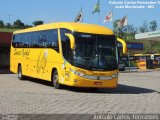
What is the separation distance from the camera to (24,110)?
12469mm

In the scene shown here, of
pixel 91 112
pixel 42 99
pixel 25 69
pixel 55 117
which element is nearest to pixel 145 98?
pixel 42 99

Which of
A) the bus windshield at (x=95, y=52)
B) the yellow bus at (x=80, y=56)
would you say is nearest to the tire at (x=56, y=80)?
the yellow bus at (x=80, y=56)

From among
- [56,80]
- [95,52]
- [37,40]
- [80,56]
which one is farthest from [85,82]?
[37,40]

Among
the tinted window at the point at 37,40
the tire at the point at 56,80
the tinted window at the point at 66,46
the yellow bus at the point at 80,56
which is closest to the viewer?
the yellow bus at the point at 80,56

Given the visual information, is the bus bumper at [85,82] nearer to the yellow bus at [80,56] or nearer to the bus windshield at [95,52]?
the yellow bus at [80,56]

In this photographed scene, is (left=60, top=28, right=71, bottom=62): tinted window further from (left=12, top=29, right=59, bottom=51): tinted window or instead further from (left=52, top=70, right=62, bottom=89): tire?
(left=52, top=70, right=62, bottom=89): tire

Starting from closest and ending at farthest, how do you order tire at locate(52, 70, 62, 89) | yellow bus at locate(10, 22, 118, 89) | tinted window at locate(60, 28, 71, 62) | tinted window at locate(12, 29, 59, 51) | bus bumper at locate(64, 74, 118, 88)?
bus bumper at locate(64, 74, 118, 88), yellow bus at locate(10, 22, 118, 89), tinted window at locate(60, 28, 71, 62), tire at locate(52, 70, 62, 89), tinted window at locate(12, 29, 59, 51)

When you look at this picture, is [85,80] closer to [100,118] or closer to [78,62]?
[78,62]

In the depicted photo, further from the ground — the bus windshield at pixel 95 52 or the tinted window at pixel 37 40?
the tinted window at pixel 37 40

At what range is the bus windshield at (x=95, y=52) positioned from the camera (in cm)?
1962

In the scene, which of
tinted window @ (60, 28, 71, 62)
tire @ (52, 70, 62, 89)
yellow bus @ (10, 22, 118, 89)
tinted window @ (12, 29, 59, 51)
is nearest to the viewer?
yellow bus @ (10, 22, 118, 89)

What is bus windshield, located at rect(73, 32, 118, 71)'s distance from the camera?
1962 centimetres

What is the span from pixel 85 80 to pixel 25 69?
26.0ft

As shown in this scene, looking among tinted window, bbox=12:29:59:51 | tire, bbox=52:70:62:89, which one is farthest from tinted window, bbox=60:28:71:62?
tire, bbox=52:70:62:89
